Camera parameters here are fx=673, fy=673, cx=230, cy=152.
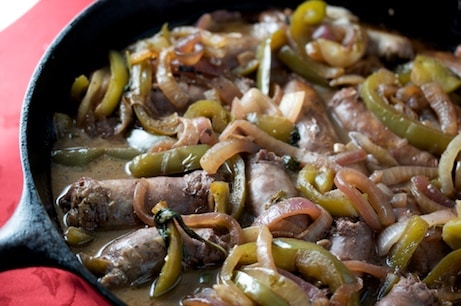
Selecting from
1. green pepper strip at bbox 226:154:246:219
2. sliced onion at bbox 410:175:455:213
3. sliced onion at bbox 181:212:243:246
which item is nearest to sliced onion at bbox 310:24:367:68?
sliced onion at bbox 410:175:455:213

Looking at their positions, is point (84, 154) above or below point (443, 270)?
above

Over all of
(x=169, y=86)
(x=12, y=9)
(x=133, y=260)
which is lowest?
(x=133, y=260)

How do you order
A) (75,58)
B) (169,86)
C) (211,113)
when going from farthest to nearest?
(75,58) → (169,86) → (211,113)

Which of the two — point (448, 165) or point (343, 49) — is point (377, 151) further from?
point (343, 49)

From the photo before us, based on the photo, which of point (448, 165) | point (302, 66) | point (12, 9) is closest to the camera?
point (448, 165)

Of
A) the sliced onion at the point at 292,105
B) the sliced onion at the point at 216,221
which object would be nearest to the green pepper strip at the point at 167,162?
the sliced onion at the point at 216,221

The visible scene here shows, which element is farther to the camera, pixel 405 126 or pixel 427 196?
pixel 405 126

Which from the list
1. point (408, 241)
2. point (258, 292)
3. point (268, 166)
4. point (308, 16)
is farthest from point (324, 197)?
point (308, 16)
